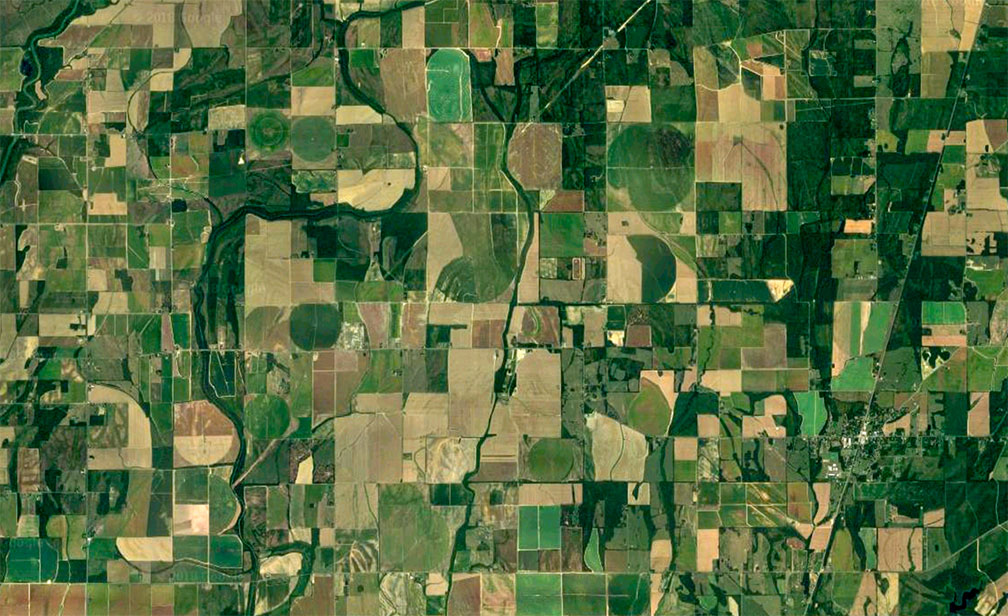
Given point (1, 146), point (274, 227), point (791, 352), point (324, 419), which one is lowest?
point (324, 419)

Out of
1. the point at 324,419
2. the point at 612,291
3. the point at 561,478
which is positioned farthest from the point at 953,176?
the point at 324,419

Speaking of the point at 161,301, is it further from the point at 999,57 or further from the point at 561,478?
the point at 999,57

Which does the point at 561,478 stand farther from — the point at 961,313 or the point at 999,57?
the point at 999,57

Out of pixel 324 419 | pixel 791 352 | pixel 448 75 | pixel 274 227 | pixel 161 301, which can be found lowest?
pixel 324 419

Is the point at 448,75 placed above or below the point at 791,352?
above

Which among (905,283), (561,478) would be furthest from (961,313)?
(561,478)

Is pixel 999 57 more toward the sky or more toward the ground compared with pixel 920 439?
more toward the sky
